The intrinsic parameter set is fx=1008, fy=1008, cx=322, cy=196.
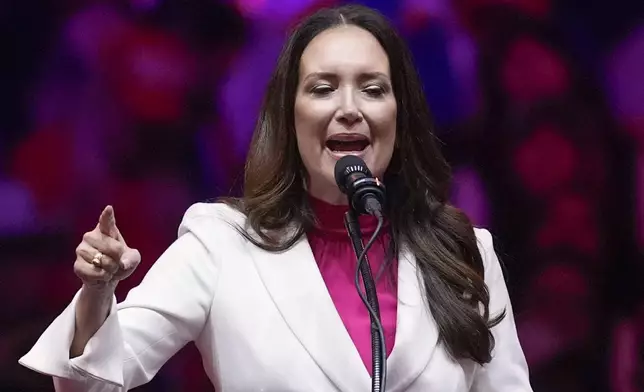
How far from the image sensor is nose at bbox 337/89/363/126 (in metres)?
1.68

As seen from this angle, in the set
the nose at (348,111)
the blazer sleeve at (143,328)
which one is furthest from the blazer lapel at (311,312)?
the nose at (348,111)

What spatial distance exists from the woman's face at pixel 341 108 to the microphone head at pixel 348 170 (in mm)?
304

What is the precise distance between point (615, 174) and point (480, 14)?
512mm

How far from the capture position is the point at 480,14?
247 centimetres

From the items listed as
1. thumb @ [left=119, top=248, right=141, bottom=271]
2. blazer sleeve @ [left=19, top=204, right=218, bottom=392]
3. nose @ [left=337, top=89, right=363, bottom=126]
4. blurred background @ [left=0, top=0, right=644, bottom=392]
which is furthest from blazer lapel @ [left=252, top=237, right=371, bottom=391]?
blurred background @ [left=0, top=0, right=644, bottom=392]

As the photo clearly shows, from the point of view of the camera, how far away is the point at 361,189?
4.25 feet

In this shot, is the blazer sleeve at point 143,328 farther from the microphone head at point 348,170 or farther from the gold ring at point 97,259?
the microphone head at point 348,170

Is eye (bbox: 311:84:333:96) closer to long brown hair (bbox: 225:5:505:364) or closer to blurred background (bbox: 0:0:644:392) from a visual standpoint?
long brown hair (bbox: 225:5:505:364)

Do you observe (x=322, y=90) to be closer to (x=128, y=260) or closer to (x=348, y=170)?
(x=348, y=170)

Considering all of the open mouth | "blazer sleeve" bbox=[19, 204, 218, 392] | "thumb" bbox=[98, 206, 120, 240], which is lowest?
"blazer sleeve" bbox=[19, 204, 218, 392]

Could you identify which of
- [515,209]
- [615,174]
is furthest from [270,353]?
[615,174]

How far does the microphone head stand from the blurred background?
0.97 m

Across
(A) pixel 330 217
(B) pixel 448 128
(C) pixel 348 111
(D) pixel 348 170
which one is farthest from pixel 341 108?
(B) pixel 448 128

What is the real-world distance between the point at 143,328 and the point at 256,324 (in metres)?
0.17
